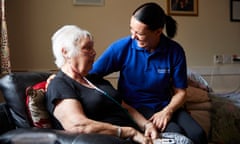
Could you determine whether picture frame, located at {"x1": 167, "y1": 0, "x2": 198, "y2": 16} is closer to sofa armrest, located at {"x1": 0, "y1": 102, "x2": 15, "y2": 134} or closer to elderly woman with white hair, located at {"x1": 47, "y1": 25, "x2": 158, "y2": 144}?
elderly woman with white hair, located at {"x1": 47, "y1": 25, "x2": 158, "y2": 144}

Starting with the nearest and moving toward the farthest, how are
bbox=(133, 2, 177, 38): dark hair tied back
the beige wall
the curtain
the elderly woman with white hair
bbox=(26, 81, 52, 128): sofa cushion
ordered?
1. the elderly woman with white hair
2. bbox=(26, 81, 52, 128): sofa cushion
3. bbox=(133, 2, 177, 38): dark hair tied back
4. the curtain
5. the beige wall

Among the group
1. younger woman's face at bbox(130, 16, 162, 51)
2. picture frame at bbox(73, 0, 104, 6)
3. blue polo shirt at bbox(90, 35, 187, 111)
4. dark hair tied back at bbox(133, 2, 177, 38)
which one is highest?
picture frame at bbox(73, 0, 104, 6)

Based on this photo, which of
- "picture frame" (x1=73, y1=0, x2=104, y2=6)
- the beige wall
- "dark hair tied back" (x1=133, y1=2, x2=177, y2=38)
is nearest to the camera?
"dark hair tied back" (x1=133, y1=2, x2=177, y2=38)

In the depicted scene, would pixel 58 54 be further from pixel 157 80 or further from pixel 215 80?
pixel 215 80

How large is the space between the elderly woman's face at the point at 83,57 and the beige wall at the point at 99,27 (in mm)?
1432

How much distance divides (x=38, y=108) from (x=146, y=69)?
0.67 meters

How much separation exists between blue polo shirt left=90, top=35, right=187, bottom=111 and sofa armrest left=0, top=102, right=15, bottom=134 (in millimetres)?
538

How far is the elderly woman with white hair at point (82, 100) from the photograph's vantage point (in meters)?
1.53

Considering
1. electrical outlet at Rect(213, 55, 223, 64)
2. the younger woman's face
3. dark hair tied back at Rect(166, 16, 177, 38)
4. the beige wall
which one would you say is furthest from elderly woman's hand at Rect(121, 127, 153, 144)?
electrical outlet at Rect(213, 55, 223, 64)

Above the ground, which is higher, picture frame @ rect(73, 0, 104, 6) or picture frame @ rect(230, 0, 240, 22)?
picture frame @ rect(73, 0, 104, 6)

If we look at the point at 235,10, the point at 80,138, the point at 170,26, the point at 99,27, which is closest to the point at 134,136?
the point at 80,138

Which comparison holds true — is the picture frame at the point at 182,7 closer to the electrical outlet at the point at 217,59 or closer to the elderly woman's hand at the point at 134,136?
the electrical outlet at the point at 217,59

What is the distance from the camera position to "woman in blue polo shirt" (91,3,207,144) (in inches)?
76.2

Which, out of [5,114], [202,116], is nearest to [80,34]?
[5,114]
